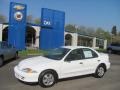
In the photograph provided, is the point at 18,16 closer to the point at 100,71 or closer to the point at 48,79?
the point at 100,71

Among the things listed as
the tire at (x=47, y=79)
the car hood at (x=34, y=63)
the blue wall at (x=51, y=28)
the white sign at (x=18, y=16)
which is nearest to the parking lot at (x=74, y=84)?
the tire at (x=47, y=79)

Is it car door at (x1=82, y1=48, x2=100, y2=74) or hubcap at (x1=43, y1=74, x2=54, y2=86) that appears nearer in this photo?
hubcap at (x1=43, y1=74, x2=54, y2=86)

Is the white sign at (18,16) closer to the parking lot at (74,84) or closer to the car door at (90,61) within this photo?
the parking lot at (74,84)

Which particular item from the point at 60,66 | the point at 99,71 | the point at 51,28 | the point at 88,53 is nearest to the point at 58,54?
the point at 60,66

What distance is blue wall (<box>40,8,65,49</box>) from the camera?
35812 millimetres

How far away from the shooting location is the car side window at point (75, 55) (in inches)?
386

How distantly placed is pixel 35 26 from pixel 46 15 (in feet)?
17.0

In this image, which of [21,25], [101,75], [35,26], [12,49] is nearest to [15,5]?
[21,25]

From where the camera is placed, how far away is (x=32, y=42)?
1815 inches

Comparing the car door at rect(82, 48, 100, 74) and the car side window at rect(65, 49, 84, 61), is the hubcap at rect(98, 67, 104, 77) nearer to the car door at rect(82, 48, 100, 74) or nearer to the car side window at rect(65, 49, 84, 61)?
the car door at rect(82, 48, 100, 74)

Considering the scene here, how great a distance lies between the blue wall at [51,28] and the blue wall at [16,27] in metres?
4.16

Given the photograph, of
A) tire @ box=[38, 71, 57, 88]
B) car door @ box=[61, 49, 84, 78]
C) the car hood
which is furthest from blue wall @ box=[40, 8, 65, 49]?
tire @ box=[38, 71, 57, 88]

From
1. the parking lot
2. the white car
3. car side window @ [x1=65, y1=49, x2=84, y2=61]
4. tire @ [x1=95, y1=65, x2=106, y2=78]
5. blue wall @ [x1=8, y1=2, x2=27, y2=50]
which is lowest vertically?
the parking lot

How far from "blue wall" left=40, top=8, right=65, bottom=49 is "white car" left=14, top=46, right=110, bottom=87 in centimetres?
2487
